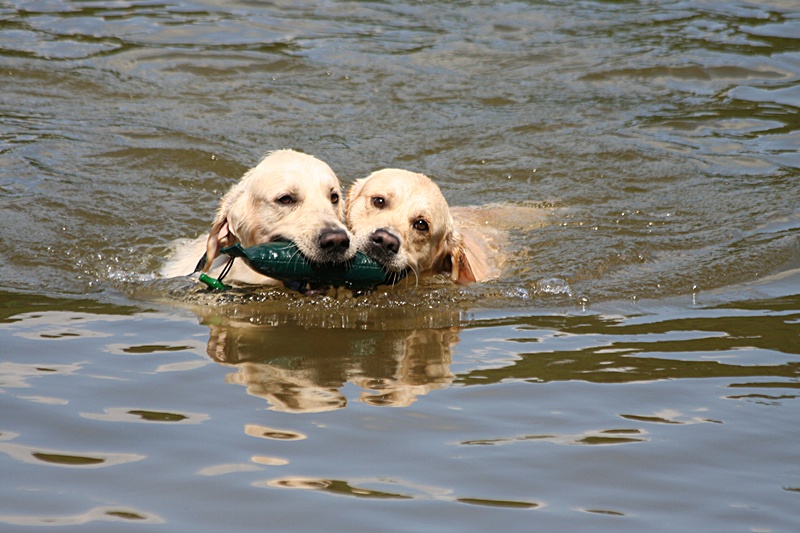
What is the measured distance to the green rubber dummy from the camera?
18.9ft

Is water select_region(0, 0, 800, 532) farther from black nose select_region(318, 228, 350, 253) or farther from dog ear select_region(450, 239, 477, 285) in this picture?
black nose select_region(318, 228, 350, 253)

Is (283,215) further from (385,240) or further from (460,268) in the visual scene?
(460,268)

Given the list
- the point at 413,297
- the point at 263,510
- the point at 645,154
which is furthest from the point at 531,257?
the point at 263,510

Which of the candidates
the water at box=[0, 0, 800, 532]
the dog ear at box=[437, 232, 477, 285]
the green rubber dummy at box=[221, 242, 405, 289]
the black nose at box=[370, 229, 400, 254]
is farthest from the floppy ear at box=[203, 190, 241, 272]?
the dog ear at box=[437, 232, 477, 285]

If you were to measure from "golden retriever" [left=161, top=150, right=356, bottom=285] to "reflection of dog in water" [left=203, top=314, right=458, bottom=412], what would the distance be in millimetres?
539

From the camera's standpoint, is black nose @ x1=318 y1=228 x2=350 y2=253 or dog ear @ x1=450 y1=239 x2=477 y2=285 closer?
black nose @ x1=318 y1=228 x2=350 y2=253

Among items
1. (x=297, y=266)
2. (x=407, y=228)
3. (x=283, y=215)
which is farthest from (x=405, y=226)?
(x=297, y=266)

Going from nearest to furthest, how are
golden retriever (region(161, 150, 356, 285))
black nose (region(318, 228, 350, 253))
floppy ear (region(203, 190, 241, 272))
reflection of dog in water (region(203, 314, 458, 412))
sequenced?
reflection of dog in water (region(203, 314, 458, 412)), black nose (region(318, 228, 350, 253)), golden retriever (region(161, 150, 356, 285)), floppy ear (region(203, 190, 241, 272))

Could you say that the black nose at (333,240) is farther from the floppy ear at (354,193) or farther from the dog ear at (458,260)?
the dog ear at (458,260)

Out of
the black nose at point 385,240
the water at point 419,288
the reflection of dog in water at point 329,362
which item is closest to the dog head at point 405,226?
the black nose at point 385,240

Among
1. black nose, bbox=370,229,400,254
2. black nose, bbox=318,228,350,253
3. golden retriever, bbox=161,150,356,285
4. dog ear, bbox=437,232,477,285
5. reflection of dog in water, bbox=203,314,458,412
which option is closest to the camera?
reflection of dog in water, bbox=203,314,458,412

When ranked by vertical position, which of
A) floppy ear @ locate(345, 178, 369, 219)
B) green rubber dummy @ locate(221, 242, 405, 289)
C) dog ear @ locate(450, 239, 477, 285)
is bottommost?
dog ear @ locate(450, 239, 477, 285)

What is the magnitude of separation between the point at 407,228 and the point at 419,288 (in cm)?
45

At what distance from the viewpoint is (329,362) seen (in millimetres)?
4910
